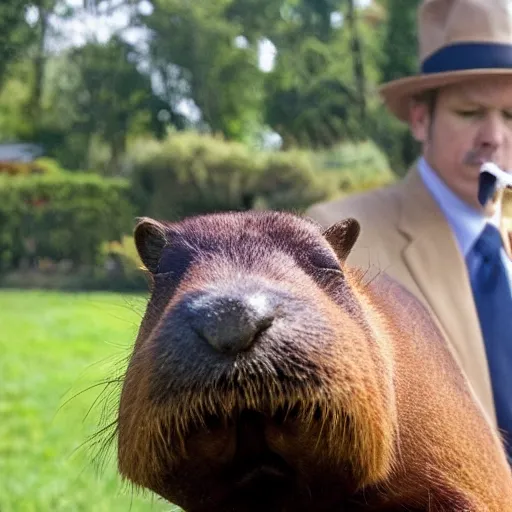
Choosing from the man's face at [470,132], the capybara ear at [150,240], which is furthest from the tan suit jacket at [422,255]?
the capybara ear at [150,240]

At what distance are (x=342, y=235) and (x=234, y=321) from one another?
459 millimetres

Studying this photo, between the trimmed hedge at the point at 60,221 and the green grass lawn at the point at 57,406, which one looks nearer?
the green grass lawn at the point at 57,406

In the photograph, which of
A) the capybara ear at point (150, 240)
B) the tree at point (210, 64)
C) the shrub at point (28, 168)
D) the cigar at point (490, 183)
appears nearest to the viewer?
the capybara ear at point (150, 240)

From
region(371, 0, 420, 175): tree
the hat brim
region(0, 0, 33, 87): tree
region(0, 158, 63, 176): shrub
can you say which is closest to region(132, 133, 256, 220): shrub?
region(371, 0, 420, 175): tree

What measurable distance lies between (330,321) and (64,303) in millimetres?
11836

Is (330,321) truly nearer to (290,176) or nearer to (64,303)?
(64,303)

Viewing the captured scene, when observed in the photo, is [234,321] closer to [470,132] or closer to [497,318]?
[497,318]

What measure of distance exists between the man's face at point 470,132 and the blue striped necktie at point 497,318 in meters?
0.22

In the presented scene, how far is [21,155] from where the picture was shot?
79.0 ft

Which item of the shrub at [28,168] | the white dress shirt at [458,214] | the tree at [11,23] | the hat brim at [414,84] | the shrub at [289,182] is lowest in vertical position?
the shrub at [28,168]

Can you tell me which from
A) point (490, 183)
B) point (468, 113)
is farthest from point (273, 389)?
point (468, 113)

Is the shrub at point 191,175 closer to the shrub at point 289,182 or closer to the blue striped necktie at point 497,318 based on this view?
the shrub at point 289,182

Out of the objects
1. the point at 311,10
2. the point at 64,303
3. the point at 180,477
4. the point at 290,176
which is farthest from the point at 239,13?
the point at 180,477

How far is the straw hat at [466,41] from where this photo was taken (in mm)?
2336
